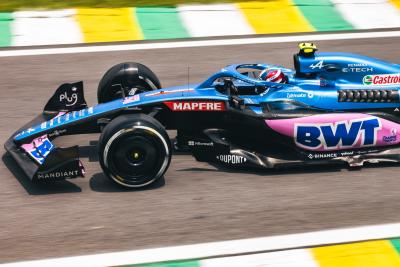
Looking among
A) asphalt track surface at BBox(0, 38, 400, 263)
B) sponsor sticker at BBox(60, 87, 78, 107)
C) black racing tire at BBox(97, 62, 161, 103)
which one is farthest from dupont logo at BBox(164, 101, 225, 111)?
sponsor sticker at BBox(60, 87, 78, 107)

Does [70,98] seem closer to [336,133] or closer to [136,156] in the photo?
[136,156]

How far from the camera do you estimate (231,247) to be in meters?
6.17

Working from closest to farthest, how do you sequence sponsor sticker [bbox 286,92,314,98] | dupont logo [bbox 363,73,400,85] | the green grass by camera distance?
sponsor sticker [bbox 286,92,314,98] < dupont logo [bbox 363,73,400,85] < the green grass

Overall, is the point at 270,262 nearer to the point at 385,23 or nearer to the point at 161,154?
the point at 161,154

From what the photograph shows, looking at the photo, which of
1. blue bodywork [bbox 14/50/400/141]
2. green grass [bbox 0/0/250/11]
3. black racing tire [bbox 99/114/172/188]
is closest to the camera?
black racing tire [bbox 99/114/172/188]

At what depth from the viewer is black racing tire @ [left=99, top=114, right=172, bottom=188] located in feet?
22.7

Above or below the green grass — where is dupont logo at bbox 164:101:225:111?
above

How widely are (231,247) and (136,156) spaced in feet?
4.51

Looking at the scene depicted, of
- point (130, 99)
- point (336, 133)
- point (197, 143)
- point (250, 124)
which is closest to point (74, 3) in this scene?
point (130, 99)

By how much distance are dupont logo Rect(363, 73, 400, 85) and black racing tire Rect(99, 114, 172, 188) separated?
2427mm

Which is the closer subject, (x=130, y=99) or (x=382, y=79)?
(x=130, y=99)

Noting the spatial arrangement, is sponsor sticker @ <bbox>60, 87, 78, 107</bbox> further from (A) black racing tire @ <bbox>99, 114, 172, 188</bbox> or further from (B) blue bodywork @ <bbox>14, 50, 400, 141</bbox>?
(A) black racing tire @ <bbox>99, 114, 172, 188</bbox>

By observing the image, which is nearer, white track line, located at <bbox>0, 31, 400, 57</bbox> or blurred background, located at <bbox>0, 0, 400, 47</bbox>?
white track line, located at <bbox>0, 31, 400, 57</bbox>

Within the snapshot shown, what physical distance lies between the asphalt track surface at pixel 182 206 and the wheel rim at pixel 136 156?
0.58 ft
